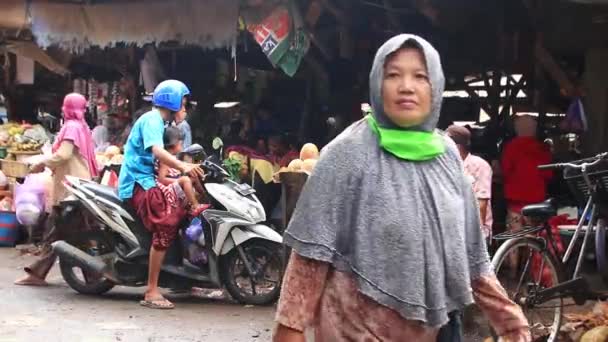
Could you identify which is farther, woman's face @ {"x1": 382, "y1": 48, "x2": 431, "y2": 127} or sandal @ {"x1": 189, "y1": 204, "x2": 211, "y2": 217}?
sandal @ {"x1": 189, "y1": 204, "x2": 211, "y2": 217}

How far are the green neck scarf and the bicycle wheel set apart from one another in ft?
10.8

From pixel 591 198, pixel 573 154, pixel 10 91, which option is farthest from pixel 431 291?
pixel 10 91

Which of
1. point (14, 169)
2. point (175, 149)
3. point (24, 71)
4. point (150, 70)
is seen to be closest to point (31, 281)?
point (175, 149)

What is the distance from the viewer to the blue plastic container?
1016 centimetres

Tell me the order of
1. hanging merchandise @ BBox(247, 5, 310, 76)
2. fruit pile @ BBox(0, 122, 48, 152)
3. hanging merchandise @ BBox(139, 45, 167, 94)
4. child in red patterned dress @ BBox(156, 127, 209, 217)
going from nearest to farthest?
child in red patterned dress @ BBox(156, 127, 209, 217) < hanging merchandise @ BBox(247, 5, 310, 76) < fruit pile @ BBox(0, 122, 48, 152) < hanging merchandise @ BBox(139, 45, 167, 94)

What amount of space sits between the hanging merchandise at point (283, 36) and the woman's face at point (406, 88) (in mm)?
6243

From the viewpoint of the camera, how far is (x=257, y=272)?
6.84m

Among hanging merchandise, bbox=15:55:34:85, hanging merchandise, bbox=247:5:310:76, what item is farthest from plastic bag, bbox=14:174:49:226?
hanging merchandise, bbox=15:55:34:85

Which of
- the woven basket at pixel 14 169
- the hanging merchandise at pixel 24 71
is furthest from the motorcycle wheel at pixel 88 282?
the hanging merchandise at pixel 24 71

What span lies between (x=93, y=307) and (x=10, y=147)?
502 centimetres

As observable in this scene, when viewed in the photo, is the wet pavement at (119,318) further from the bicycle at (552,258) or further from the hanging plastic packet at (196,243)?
the bicycle at (552,258)

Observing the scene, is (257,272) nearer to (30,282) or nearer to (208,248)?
(208,248)

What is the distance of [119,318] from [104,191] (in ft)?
3.62

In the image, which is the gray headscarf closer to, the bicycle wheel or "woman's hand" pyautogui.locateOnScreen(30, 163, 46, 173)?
the bicycle wheel
